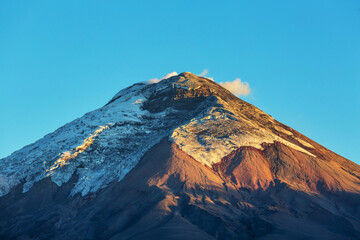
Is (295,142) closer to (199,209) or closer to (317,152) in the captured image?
(317,152)

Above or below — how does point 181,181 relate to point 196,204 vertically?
above

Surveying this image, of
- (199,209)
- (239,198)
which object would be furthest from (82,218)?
(239,198)

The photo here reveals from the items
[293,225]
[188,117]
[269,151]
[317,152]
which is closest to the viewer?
[293,225]

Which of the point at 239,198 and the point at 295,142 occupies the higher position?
the point at 295,142

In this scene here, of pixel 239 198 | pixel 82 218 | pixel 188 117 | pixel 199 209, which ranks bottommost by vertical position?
pixel 82 218

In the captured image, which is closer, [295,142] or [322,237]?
[322,237]

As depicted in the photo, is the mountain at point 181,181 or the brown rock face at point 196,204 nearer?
the brown rock face at point 196,204

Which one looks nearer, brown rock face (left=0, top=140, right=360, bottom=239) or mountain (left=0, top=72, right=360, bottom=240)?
brown rock face (left=0, top=140, right=360, bottom=239)

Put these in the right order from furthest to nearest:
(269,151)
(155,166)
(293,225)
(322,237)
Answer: (269,151)
(155,166)
(293,225)
(322,237)
